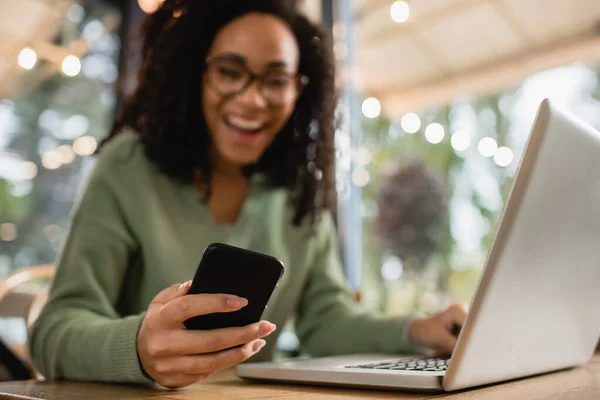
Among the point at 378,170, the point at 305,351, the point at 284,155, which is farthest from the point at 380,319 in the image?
the point at 378,170

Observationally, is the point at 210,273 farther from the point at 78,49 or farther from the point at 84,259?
the point at 78,49

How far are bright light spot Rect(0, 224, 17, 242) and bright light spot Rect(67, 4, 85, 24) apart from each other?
77 centimetres

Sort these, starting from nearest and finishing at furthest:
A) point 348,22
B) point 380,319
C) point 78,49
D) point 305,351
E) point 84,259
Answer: point 84,259
point 380,319
point 305,351
point 78,49
point 348,22

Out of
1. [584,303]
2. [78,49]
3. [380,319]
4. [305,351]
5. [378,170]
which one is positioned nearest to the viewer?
[584,303]

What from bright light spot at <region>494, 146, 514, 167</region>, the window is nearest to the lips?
the window

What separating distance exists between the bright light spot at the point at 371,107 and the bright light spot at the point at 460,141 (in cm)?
38

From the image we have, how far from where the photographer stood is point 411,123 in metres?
2.93

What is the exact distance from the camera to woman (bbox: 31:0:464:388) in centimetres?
81

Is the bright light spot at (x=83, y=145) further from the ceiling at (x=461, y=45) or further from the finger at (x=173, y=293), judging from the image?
the finger at (x=173, y=293)

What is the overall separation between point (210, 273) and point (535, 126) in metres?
0.29

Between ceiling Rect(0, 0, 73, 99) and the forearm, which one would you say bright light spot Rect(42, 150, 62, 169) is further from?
the forearm

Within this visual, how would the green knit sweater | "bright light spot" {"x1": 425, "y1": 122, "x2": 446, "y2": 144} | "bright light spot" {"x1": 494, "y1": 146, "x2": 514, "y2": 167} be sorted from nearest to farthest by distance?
the green knit sweater, "bright light spot" {"x1": 494, "y1": 146, "x2": 514, "y2": 167}, "bright light spot" {"x1": 425, "y1": 122, "x2": 446, "y2": 144}

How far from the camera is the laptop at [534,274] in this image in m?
0.45

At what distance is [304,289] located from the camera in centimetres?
122
